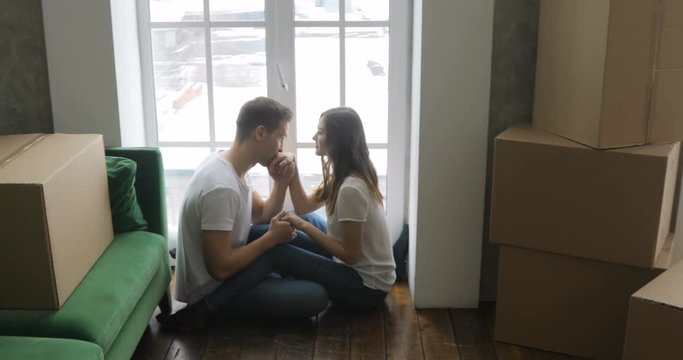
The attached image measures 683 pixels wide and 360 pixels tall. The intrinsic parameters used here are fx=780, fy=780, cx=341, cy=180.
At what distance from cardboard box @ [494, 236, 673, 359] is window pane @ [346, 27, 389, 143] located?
2.92 ft

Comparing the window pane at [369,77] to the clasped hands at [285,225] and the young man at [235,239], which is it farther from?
the clasped hands at [285,225]

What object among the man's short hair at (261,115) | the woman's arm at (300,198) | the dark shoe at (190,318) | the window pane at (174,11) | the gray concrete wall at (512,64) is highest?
the window pane at (174,11)

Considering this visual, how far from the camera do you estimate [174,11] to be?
327cm

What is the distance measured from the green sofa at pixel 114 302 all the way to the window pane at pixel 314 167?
28.1 inches

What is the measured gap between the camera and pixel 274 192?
3.19 m

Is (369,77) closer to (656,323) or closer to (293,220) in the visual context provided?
(293,220)

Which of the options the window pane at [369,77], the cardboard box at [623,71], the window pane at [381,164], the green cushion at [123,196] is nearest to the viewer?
the cardboard box at [623,71]

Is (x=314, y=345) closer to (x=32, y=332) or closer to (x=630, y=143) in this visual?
(x=32, y=332)

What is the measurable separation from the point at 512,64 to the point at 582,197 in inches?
26.4

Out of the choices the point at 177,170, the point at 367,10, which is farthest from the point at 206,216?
the point at 367,10

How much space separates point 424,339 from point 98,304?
4.06 feet

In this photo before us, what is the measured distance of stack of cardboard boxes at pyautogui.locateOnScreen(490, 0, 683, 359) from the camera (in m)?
2.39

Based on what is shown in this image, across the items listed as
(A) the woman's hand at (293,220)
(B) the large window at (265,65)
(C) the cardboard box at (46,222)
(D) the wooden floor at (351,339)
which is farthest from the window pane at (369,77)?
(C) the cardboard box at (46,222)

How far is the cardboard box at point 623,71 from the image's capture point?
2359mm
